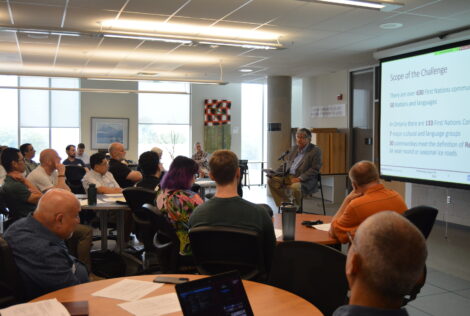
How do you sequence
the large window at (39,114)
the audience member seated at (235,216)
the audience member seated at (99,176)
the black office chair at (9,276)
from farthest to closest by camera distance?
the large window at (39,114)
the audience member seated at (99,176)
the audience member seated at (235,216)
the black office chair at (9,276)

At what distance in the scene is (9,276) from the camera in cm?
213

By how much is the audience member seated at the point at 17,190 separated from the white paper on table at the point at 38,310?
3111 millimetres

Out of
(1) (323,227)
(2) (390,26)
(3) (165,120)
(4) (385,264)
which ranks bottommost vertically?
(1) (323,227)

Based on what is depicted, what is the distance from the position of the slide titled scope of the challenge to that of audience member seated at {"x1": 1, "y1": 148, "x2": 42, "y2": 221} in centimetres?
490

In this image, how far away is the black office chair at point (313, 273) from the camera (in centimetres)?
202

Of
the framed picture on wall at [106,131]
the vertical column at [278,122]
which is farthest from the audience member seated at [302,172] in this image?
the framed picture on wall at [106,131]

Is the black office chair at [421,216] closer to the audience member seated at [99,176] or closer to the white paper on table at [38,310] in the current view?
the white paper on table at [38,310]

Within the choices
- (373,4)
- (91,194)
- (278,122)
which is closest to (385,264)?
(91,194)

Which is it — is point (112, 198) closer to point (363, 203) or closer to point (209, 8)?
point (209, 8)

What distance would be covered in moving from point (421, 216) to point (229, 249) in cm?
139

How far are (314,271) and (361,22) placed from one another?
5.03m

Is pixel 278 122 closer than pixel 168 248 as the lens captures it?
No

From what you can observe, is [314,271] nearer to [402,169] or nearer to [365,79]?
[402,169]

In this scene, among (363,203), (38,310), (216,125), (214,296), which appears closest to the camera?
(214,296)
